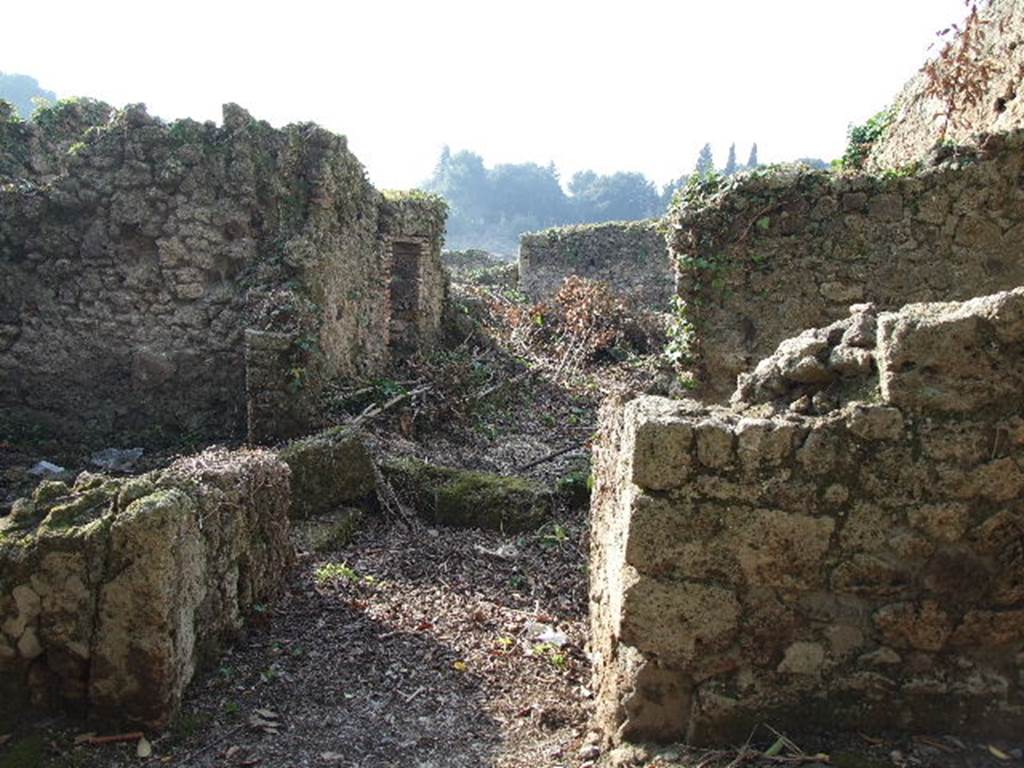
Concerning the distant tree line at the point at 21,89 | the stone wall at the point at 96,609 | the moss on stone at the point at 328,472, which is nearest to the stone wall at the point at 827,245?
Result: the moss on stone at the point at 328,472

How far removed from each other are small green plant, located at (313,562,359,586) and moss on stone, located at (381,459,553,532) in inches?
50.0

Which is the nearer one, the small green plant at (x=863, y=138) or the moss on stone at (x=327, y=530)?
the moss on stone at (x=327, y=530)

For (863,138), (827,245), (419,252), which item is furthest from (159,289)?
(863,138)

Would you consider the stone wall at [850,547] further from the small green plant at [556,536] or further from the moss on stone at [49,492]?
the small green plant at [556,536]

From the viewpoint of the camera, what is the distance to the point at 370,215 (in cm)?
1108

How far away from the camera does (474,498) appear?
6.68m

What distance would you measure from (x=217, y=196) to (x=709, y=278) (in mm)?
5532

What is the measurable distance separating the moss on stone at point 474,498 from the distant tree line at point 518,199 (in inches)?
2974

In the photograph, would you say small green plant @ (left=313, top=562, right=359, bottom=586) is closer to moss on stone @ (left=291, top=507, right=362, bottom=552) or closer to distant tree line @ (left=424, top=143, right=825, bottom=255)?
moss on stone @ (left=291, top=507, right=362, bottom=552)

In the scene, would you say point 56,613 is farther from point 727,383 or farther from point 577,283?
point 577,283

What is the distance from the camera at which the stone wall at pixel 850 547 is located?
2676 millimetres

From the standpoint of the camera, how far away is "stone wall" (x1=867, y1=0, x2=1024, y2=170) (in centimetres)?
572

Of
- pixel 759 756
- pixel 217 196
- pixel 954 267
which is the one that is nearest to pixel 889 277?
pixel 954 267

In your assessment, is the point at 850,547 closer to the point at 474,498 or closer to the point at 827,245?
the point at 827,245
